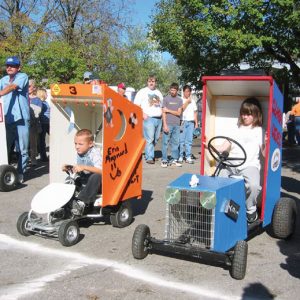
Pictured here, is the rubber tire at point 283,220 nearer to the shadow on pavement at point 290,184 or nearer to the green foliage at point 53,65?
the shadow on pavement at point 290,184

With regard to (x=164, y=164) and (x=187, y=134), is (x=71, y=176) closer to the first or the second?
(x=164, y=164)

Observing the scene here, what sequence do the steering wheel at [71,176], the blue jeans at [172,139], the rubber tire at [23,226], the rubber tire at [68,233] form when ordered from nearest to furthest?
the rubber tire at [68,233] → the rubber tire at [23,226] → the steering wheel at [71,176] → the blue jeans at [172,139]

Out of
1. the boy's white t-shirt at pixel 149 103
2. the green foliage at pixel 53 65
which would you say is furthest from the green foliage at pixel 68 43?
the boy's white t-shirt at pixel 149 103

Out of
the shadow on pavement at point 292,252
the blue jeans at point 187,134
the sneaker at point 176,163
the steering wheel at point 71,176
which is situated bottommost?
the shadow on pavement at point 292,252

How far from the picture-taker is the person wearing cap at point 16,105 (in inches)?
306

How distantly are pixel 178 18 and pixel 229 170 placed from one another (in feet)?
31.2

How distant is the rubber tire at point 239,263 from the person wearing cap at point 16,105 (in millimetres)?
4883

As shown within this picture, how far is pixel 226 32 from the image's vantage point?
1255 cm

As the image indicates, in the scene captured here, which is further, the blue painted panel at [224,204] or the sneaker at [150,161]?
the sneaker at [150,161]

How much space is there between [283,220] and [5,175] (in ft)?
14.6

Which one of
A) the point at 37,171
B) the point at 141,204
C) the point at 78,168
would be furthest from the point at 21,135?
the point at 78,168

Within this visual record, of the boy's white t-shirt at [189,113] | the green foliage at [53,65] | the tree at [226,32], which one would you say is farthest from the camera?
the green foliage at [53,65]

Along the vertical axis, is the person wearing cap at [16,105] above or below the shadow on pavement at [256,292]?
above

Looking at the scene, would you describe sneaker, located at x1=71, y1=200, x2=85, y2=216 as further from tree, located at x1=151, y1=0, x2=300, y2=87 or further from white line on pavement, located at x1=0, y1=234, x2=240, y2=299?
tree, located at x1=151, y1=0, x2=300, y2=87
